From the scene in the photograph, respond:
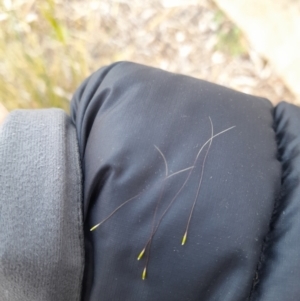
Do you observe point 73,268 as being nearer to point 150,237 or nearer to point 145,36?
point 150,237

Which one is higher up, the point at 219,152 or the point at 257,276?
the point at 219,152

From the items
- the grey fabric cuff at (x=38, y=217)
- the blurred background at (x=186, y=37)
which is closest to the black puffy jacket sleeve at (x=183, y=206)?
the grey fabric cuff at (x=38, y=217)

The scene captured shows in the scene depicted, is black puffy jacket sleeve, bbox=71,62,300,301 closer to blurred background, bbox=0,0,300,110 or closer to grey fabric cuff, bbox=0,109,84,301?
grey fabric cuff, bbox=0,109,84,301

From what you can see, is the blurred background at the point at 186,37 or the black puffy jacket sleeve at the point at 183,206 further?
the blurred background at the point at 186,37

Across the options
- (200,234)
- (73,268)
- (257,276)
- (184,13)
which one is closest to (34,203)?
(73,268)

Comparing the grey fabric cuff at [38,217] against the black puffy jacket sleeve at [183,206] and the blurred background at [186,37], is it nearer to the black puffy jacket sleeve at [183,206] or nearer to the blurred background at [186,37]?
the black puffy jacket sleeve at [183,206]

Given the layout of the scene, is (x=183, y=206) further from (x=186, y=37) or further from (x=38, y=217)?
(x=186, y=37)
